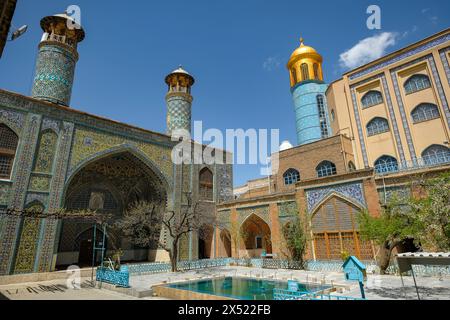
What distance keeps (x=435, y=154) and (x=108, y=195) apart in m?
18.8

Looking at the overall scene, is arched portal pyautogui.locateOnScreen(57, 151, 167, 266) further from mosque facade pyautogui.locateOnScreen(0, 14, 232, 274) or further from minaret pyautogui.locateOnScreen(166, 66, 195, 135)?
minaret pyautogui.locateOnScreen(166, 66, 195, 135)

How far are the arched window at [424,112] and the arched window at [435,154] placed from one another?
161 cm

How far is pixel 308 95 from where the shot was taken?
79.7ft

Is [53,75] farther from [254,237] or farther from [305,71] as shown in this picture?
[305,71]

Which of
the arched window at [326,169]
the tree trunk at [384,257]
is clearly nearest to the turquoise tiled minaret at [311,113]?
the arched window at [326,169]

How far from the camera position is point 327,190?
13453 millimetres

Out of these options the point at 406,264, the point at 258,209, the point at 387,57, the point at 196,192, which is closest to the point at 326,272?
the point at 258,209

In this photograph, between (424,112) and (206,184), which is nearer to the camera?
(424,112)

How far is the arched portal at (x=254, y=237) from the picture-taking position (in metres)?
17.3

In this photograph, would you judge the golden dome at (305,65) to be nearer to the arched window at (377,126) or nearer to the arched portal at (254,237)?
the arched window at (377,126)

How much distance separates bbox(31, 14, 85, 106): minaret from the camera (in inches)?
573

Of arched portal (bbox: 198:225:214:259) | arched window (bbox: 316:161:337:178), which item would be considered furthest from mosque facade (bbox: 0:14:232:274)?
arched window (bbox: 316:161:337:178)

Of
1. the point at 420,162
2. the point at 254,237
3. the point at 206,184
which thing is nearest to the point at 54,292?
the point at 206,184
